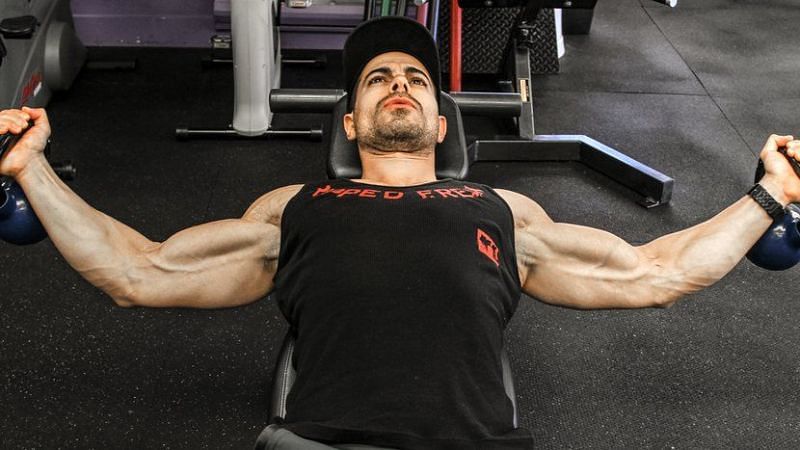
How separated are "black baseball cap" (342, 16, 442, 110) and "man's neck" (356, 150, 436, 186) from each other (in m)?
0.18

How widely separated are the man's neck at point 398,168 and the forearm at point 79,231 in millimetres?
536

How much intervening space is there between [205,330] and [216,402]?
28 cm

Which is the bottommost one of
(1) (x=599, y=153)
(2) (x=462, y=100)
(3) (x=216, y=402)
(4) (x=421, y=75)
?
(3) (x=216, y=402)

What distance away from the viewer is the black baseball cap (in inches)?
73.5

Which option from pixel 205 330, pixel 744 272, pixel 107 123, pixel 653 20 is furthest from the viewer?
pixel 653 20

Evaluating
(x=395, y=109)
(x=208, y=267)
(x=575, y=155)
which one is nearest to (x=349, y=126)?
(x=395, y=109)

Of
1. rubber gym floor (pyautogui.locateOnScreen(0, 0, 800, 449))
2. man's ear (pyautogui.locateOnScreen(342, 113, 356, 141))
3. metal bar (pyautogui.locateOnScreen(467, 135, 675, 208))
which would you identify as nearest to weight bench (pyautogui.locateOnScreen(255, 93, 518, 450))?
man's ear (pyautogui.locateOnScreen(342, 113, 356, 141))

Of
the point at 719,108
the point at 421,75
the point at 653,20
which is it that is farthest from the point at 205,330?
the point at 653,20

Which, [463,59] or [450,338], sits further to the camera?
[463,59]

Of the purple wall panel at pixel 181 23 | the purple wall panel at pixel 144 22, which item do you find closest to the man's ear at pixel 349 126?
the purple wall panel at pixel 181 23

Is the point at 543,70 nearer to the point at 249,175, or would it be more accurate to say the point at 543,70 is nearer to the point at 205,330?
the point at 249,175

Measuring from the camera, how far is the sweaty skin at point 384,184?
4.76 feet

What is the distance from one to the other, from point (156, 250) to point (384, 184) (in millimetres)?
497

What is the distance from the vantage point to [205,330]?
217cm
